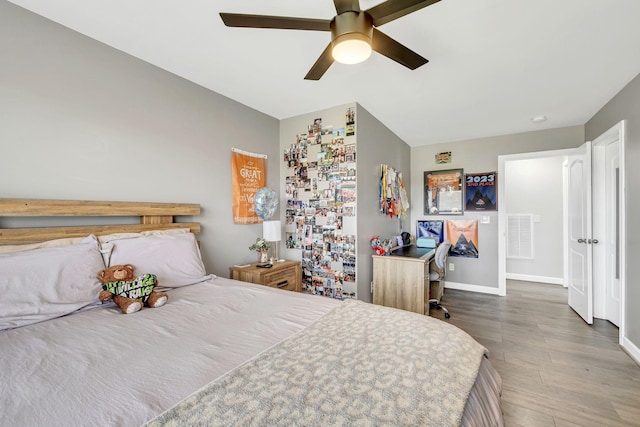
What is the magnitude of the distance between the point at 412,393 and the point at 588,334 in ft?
10.6

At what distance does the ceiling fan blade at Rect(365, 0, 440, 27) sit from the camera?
3.88 feet

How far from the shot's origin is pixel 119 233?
1878 millimetres

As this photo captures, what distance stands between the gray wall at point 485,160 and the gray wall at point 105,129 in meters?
3.46

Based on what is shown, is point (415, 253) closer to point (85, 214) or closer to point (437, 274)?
point (437, 274)

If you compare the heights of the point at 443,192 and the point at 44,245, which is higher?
the point at 443,192

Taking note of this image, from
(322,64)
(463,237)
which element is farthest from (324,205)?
(463,237)

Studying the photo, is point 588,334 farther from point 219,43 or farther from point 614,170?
point 219,43

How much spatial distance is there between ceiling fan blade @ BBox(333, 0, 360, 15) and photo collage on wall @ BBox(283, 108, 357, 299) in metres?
1.59

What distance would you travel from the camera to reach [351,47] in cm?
136

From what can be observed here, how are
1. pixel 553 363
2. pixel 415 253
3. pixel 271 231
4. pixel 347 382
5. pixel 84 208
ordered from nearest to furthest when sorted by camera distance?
pixel 347 382 < pixel 84 208 < pixel 553 363 < pixel 271 231 < pixel 415 253

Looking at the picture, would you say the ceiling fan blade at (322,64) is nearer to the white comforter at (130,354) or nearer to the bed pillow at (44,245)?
the white comforter at (130,354)

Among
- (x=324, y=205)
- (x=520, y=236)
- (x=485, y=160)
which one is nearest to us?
(x=324, y=205)

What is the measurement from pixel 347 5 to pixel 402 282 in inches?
101

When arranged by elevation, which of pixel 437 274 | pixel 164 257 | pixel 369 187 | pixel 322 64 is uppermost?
pixel 322 64
